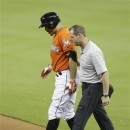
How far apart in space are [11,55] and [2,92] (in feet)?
10.5

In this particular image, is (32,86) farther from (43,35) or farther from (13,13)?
(13,13)

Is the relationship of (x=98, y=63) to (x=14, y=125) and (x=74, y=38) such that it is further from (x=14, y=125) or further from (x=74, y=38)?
(x=14, y=125)

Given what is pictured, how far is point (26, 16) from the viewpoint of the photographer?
62.9 ft

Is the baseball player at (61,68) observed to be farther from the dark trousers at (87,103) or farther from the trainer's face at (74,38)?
the dark trousers at (87,103)

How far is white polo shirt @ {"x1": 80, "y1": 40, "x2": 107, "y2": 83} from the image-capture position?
5926 millimetres

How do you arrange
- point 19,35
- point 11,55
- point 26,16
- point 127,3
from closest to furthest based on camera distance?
point 11,55 → point 19,35 → point 26,16 → point 127,3

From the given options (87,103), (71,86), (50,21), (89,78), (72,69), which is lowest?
(87,103)

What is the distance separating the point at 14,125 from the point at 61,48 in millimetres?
1882

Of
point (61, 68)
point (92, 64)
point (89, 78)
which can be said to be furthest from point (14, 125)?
point (92, 64)

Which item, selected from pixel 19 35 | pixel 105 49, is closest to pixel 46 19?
pixel 105 49

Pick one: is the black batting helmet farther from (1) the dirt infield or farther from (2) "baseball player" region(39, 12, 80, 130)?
(1) the dirt infield

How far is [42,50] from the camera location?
43.4 feet

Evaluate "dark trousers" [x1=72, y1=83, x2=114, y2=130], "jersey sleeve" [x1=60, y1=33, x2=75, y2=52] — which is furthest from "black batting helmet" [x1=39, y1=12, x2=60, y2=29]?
"dark trousers" [x1=72, y1=83, x2=114, y2=130]

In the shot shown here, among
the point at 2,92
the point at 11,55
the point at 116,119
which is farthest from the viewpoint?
the point at 11,55
